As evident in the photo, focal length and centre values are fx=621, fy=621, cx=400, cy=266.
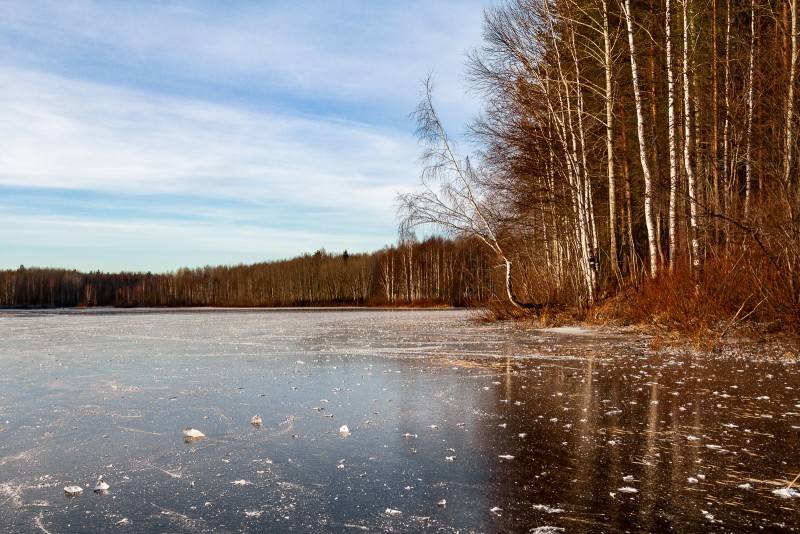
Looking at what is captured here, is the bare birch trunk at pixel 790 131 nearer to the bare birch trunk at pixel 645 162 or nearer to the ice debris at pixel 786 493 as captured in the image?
the bare birch trunk at pixel 645 162

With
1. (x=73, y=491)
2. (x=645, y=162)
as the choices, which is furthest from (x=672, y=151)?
(x=73, y=491)

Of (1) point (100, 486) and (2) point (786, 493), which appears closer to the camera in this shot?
(2) point (786, 493)

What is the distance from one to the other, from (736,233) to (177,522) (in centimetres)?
1075

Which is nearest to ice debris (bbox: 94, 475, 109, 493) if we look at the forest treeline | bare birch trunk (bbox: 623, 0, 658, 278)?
bare birch trunk (bbox: 623, 0, 658, 278)

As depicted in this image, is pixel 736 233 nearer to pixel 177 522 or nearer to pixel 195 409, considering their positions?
pixel 195 409

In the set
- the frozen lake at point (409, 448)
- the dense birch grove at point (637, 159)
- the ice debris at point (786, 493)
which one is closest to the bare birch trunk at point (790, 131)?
the dense birch grove at point (637, 159)

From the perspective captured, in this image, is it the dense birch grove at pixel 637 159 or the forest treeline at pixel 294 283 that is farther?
the forest treeline at pixel 294 283

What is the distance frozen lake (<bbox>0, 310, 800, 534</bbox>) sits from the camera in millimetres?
2793

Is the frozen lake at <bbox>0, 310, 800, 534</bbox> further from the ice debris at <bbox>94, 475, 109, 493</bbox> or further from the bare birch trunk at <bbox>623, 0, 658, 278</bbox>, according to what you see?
the bare birch trunk at <bbox>623, 0, 658, 278</bbox>

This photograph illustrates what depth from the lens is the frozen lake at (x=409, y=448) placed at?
9.16 ft

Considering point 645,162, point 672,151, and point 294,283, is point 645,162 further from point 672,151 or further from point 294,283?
point 294,283

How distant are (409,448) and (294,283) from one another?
239 feet

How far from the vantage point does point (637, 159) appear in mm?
21375

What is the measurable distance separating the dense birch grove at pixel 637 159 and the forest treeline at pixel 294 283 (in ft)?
69.3
